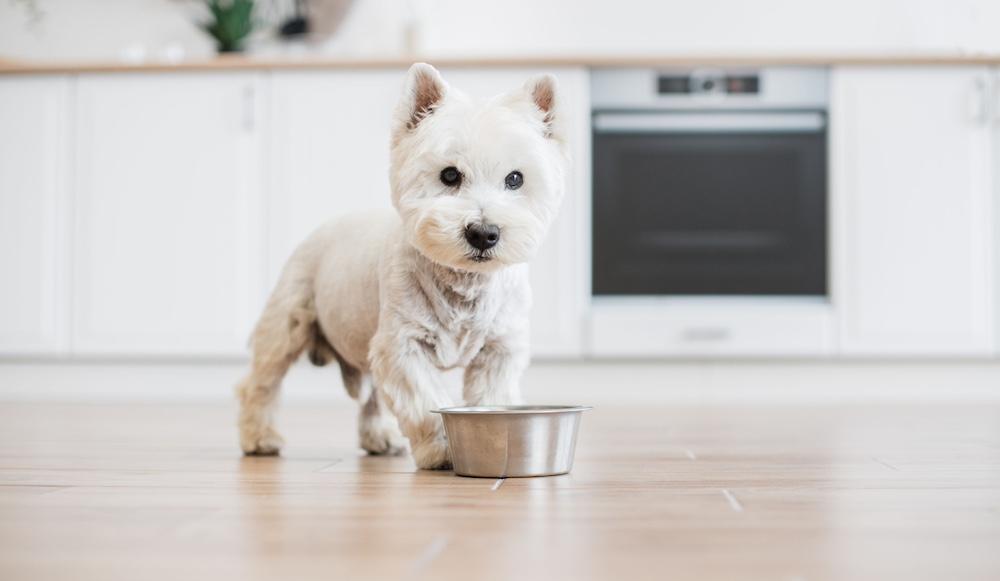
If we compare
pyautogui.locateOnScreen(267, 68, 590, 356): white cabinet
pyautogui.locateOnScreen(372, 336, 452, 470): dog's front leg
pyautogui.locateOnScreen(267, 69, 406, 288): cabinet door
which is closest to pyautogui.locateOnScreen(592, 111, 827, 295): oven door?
pyautogui.locateOnScreen(267, 68, 590, 356): white cabinet

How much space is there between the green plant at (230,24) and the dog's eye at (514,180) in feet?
9.15

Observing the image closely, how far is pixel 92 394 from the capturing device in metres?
3.94

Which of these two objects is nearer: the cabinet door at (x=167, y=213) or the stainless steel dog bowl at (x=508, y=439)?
the stainless steel dog bowl at (x=508, y=439)

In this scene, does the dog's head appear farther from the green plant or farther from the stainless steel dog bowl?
the green plant

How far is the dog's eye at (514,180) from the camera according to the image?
5.75 ft

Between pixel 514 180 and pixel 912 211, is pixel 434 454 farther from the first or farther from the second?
pixel 912 211

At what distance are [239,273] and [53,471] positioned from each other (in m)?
2.08

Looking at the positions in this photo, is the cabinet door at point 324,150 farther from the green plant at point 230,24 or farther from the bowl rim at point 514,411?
the bowl rim at point 514,411

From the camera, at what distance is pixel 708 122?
382 centimetres

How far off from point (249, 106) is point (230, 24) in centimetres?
49

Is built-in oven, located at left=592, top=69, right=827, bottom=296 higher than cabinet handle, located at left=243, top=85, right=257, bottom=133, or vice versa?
cabinet handle, located at left=243, top=85, right=257, bottom=133

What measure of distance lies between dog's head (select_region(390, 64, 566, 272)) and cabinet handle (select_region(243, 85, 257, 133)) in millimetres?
2192

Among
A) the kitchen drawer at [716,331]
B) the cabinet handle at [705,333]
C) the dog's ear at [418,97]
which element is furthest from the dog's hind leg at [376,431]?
the cabinet handle at [705,333]

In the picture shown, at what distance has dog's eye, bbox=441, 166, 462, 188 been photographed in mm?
1743
